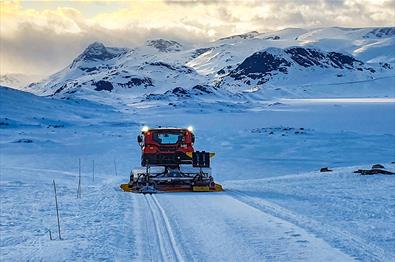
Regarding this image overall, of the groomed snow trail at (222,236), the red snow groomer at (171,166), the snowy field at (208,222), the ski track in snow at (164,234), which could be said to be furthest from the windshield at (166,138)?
the groomed snow trail at (222,236)

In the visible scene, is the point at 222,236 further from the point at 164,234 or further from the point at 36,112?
the point at 36,112

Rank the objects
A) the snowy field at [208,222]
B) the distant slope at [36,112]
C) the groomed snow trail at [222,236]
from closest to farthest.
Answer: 1. the groomed snow trail at [222,236]
2. the snowy field at [208,222]
3. the distant slope at [36,112]

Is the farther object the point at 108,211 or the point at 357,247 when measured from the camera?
the point at 108,211

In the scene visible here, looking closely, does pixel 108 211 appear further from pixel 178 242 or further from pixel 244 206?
pixel 178 242

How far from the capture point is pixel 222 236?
10984mm

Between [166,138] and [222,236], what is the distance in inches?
436

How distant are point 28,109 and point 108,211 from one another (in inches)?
4527

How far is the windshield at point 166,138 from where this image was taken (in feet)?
71.4

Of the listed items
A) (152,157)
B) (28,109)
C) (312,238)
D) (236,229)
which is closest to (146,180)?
(152,157)

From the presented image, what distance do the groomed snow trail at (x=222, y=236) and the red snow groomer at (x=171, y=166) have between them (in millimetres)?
4447

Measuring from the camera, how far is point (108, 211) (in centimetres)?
1477

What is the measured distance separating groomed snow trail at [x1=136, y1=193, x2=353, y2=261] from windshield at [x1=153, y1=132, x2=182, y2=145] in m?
6.57

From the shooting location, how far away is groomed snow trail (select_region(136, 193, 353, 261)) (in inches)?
369

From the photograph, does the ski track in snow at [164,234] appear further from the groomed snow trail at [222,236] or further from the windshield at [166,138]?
the windshield at [166,138]
